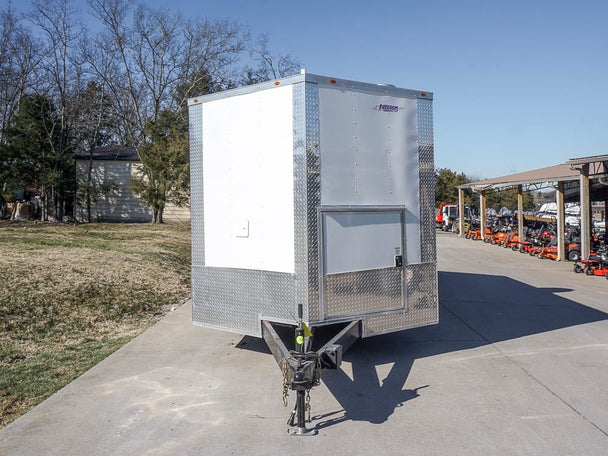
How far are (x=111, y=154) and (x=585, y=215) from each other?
2746 centimetres

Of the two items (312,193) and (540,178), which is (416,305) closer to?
(312,193)

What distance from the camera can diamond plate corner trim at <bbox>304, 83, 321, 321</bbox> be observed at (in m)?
5.32

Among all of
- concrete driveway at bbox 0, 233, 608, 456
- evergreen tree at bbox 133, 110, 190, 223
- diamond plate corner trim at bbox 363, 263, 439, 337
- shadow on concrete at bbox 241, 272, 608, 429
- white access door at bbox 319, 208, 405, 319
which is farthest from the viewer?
evergreen tree at bbox 133, 110, 190, 223

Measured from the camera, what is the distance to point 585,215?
17.6 metres

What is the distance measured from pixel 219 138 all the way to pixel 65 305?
4.81 m

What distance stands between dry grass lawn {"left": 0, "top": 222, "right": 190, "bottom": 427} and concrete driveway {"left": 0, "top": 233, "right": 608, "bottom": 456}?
0.45 m

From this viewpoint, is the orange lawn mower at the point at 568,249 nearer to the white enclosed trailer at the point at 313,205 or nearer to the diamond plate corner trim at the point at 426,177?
the diamond plate corner trim at the point at 426,177

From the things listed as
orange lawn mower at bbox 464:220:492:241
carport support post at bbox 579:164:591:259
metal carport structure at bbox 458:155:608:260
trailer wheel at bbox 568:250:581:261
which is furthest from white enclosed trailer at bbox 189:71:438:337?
orange lawn mower at bbox 464:220:492:241

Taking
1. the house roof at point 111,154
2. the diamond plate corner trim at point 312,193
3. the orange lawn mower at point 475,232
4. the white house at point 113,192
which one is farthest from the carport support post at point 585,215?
the house roof at point 111,154

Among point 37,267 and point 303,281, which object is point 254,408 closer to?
point 303,281

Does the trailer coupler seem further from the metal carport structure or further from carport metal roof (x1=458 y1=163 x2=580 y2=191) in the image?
carport metal roof (x1=458 y1=163 x2=580 y2=191)

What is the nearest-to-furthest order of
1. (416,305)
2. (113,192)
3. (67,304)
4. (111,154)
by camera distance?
(416,305)
(67,304)
(113,192)
(111,154)

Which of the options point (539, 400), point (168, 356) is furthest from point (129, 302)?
point (539, 400)

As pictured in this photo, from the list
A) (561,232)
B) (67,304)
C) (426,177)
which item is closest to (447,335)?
(426,177)
